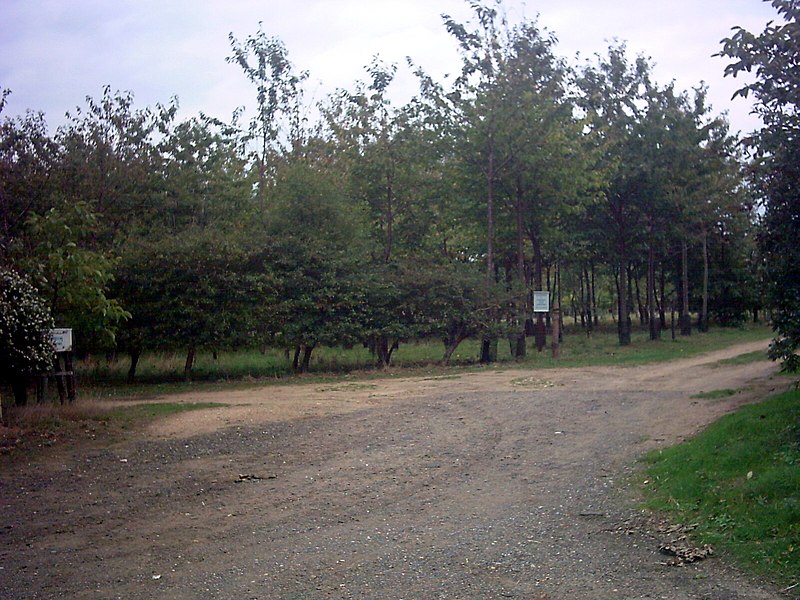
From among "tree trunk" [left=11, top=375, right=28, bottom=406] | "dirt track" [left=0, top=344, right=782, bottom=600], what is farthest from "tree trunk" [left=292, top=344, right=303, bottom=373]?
"tree trunk" [left=11, top=375, right=28, bottom=406]

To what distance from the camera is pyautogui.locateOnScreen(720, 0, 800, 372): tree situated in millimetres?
10062

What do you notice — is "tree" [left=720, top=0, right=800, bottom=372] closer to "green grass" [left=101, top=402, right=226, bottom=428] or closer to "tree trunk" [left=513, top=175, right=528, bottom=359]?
"green grass" [left=101, top=402, right=226, bottom=428]

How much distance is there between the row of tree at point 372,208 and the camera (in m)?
19.7

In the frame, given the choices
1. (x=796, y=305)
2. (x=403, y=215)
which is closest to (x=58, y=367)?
(x=796, y=305)

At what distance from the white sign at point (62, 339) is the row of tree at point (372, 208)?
2.50 ft

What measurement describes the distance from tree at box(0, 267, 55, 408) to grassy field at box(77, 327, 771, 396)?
5.18 metres

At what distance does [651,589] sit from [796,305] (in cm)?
562

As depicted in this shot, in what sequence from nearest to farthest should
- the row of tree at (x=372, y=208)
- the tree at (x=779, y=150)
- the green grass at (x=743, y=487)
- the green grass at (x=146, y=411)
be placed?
the green grass at (x=743, y=487), the tree at (x=779, y=150), the green grass at (x=146, y=411), the row of tree at (x=372, y=208)

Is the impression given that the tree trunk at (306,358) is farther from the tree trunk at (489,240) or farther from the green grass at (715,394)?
the green grass at (715,394)

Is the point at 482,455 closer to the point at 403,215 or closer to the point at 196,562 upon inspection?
the point at 196,562

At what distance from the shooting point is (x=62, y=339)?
13539 millimetres

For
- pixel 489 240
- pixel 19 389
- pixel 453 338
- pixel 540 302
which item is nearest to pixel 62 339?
pixel 19 389

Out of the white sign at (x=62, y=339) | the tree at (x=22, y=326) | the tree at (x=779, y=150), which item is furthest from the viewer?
the white sign at (x=62, y=339)

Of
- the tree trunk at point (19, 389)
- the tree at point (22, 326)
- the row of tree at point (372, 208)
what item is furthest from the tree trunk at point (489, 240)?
the tree at point (22, 326)
